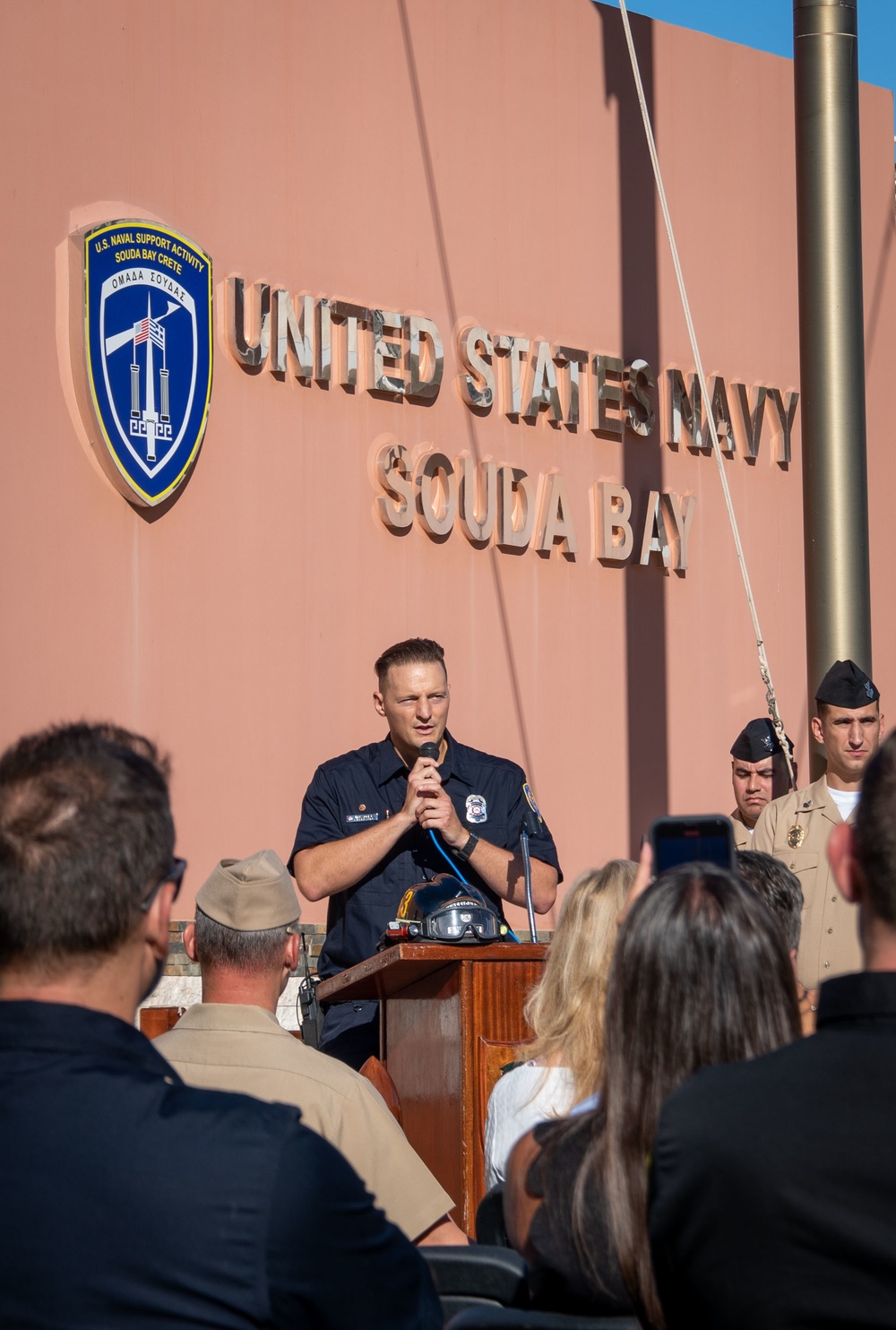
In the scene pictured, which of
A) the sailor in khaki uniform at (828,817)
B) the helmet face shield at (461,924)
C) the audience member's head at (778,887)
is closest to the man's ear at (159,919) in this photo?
the audience member's head at (778,887)

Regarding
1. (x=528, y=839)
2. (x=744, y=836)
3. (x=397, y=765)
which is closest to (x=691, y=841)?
(x=528, y=839)

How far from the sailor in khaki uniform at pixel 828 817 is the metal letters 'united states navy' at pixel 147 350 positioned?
225 centimetres

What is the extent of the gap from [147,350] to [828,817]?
2.64 metres

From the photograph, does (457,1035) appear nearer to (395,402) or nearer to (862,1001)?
(862,1001)

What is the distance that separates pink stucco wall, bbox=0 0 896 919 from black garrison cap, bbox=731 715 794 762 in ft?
2.59

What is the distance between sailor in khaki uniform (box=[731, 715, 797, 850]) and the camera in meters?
5.92

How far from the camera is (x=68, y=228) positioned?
5.43 meters

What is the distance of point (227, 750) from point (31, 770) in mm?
4101

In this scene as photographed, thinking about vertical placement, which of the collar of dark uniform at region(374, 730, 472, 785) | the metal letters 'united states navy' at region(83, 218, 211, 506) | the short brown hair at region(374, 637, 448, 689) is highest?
the metal letters 'united states navy' at region(83, 218, 211, 506)

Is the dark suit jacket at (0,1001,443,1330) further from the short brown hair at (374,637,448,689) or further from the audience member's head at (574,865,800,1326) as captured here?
the short brown hair at (374,637,448,689)

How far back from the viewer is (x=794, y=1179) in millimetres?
1407

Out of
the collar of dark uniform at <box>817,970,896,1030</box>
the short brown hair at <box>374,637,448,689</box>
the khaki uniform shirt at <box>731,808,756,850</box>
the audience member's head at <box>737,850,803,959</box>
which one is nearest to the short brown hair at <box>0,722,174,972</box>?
the collar of dark uniform at <box>817,970,896,1030</box>

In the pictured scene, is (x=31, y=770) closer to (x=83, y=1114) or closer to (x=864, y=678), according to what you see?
(x=83, y=1114)

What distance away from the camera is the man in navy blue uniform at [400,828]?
436cm
